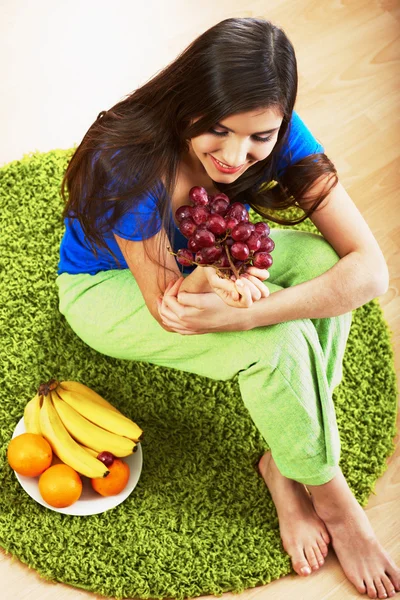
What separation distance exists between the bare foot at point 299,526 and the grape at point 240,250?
72 cm

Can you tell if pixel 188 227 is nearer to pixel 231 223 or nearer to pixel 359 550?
pixel 231 223

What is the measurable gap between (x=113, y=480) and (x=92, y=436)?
0.10m

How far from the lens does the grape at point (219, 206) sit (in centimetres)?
133

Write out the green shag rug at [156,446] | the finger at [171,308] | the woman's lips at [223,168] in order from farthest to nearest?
the green shag rug at [156,446] → the finger at [171,308] → the woman's lips at [223,168]

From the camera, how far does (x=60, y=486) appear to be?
1695 mm

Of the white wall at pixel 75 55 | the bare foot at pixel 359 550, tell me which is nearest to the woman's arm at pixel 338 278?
the bare foot at pixel 359 550

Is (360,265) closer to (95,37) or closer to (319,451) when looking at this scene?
(319,451)

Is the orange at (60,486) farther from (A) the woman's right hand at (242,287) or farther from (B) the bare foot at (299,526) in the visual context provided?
(A) the woman's right hand at (242,287)

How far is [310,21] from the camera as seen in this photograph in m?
2.69

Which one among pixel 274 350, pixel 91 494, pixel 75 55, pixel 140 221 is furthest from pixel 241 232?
pixel 75 55

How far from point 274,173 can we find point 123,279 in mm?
366

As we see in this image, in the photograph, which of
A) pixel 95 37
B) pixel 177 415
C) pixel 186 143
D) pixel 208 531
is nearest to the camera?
pixel 186 143

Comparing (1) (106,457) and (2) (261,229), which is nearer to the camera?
(2) (261,229)

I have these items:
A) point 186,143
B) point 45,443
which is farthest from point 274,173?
point 45,443
